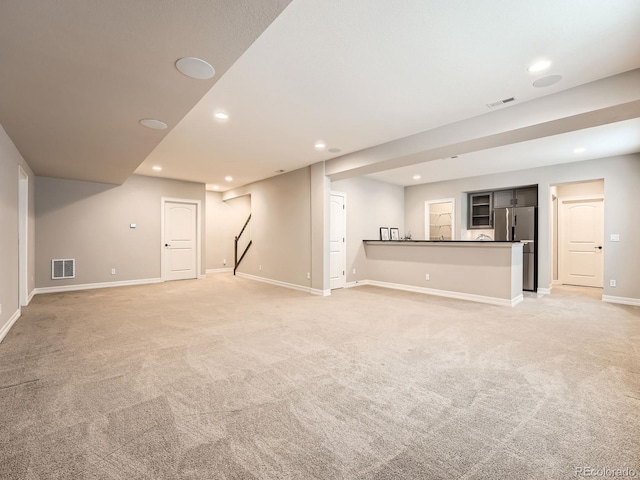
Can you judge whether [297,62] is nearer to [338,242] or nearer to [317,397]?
[317,397]

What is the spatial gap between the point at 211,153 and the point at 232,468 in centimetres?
483

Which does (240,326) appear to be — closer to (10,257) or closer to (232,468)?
(232,468)

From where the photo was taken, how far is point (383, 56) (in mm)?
2436

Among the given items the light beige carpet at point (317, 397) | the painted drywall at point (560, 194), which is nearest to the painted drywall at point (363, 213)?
the light beige carpet at point (317, 397)

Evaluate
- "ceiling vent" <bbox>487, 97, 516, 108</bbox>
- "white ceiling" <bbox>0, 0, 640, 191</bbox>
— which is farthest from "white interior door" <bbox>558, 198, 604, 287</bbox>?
"ceiling vent" <bbox>487, 97, 516, 108</bbox>

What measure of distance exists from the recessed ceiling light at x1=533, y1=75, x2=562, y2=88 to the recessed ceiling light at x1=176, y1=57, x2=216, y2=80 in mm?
2933

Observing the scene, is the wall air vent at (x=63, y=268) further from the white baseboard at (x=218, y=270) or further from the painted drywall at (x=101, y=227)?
the white baseboard at (x=218, y=270)

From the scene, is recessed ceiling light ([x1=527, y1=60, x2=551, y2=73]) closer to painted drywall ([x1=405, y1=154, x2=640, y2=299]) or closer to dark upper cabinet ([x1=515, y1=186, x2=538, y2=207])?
painted drywall ([x1=405, y1=154, x2=640, y2=299])

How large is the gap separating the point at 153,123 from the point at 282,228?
412 centimetres

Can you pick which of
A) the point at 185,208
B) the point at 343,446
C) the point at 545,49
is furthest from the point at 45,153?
the point at 545,49

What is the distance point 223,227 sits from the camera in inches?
374

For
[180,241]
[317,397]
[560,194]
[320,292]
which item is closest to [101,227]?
[180,241]

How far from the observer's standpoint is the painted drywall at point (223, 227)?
9.19m

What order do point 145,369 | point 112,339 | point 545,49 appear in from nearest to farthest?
point 545,49, point 145,369, point 112,339
